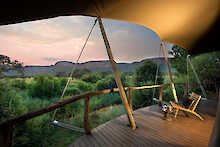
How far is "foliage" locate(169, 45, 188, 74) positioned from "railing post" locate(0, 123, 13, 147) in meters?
9.18

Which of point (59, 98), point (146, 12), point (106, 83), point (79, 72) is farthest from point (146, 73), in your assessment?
point (146, 12)

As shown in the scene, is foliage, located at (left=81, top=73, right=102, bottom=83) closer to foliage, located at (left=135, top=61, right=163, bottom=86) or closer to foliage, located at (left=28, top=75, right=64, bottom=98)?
foliage, located at (left=28, top=75, right=64, bottom=98)

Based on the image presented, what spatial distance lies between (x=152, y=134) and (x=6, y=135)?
2.10 metres

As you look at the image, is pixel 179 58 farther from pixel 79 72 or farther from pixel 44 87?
pixel 44 87

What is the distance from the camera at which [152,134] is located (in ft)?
6.21

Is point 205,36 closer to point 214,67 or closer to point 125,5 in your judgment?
point 125,5

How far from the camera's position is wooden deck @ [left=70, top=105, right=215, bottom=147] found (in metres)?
1.63

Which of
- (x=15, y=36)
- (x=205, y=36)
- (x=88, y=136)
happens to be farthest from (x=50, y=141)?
(x=205, y=36)

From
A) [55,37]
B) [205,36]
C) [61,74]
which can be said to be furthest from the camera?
[61,74]

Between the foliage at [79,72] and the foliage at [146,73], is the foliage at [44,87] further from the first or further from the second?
the foliage at [146,73]

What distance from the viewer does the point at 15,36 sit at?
4023mm

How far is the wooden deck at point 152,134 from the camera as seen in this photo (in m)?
1.63

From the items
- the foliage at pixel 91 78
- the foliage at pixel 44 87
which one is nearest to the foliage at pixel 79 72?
the foliage at pixel 91 78

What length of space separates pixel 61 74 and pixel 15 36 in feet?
12.6
